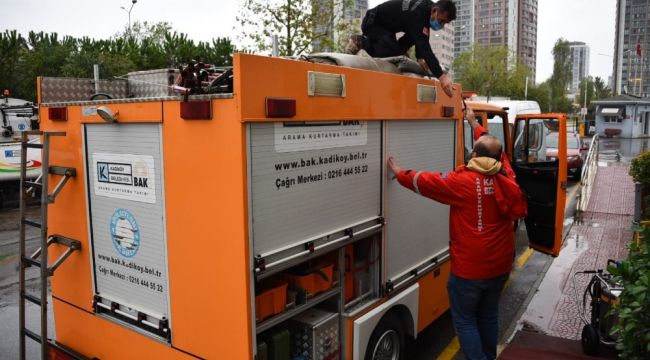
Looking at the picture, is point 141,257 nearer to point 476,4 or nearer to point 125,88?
point 125,88

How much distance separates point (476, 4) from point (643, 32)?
56593mm

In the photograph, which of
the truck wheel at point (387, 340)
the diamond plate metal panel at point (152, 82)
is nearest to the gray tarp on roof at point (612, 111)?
the truck wheel at point (387, 340)

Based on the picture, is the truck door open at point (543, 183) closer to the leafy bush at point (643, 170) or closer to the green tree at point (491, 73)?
the leafy bush at point (643, 170)

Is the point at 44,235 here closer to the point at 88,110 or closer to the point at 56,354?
the point at 88,110

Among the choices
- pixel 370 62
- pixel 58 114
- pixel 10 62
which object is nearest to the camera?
pixel 58 114

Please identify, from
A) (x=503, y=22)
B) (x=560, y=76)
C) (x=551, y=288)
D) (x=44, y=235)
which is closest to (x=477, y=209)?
(x=44, y=235)

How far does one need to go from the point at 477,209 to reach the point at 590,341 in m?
1.87

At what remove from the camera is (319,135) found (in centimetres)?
335

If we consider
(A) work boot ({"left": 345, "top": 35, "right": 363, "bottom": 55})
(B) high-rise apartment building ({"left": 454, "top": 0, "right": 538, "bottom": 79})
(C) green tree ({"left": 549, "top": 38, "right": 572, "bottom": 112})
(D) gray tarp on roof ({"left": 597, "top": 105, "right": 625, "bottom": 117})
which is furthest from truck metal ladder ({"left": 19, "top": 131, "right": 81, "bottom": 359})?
(B) high-rise apartment building ({"left": 454, "top": 0, "right": 538, "bottom": 79})

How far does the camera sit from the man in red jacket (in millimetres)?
3912

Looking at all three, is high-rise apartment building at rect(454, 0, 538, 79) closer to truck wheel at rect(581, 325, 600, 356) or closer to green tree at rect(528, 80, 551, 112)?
green tree at rect(528, 80, 551, 112)

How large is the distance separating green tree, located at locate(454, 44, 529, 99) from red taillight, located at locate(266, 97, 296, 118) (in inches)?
2006

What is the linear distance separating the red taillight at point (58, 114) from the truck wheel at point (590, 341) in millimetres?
4603

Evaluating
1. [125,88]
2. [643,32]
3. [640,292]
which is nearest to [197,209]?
[125,88]
